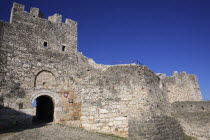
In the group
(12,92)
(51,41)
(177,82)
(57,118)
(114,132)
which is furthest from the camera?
(177,82)

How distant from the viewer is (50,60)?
11.0m

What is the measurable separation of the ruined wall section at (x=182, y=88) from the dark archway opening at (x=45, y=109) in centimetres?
1735

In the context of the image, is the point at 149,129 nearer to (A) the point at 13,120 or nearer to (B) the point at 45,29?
(A) the point at 13,120

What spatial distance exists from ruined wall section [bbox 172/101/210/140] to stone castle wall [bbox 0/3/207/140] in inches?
140

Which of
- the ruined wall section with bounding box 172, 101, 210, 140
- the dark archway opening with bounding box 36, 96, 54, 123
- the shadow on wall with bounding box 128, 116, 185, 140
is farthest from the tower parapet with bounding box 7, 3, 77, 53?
the ruined wall section with bounding box 172, 101, 210, 140

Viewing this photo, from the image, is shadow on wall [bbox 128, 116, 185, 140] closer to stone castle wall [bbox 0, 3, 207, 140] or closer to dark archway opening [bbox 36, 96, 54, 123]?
stone castle wall [bbox 0, 3, 207, 140]

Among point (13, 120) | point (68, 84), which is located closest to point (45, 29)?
point (68, 84)

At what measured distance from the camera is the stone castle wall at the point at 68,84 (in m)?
9.46

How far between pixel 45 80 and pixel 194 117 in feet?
47.3

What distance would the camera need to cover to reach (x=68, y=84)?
36.6 feet

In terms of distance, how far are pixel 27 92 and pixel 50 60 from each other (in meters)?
2.62

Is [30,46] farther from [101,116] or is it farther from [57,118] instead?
[101,116]

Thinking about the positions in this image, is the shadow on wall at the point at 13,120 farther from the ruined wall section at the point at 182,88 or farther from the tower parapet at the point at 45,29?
the ruined wall section at the point at 182,88

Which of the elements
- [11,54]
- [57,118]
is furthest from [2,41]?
[57,118]
